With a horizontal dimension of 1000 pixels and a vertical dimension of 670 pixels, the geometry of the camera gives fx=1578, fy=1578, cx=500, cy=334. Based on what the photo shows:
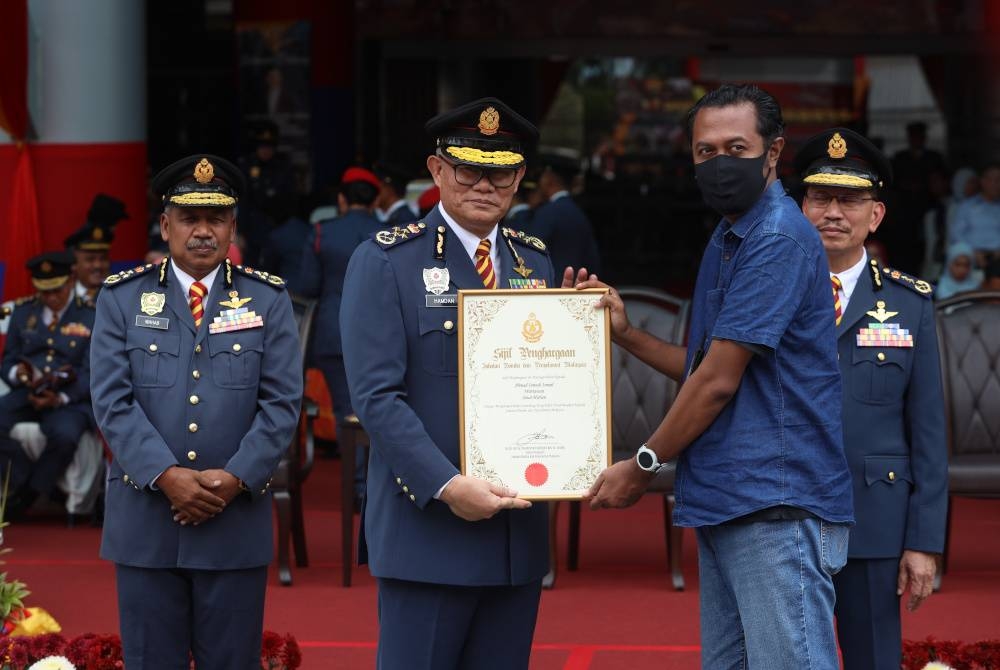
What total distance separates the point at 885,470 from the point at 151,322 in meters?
1.80

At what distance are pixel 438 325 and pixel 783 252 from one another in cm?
73

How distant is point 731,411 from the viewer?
3.13 metres

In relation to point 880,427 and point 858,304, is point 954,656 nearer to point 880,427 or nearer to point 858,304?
point 880,427

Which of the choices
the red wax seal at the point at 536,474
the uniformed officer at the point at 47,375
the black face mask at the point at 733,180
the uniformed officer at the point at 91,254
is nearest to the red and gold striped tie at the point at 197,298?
the red wax seal at the point at 536,474

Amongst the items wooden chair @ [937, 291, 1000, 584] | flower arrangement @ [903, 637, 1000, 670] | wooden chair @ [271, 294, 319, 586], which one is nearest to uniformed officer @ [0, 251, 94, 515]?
wooden chair @ [271, 294, 319, 586]

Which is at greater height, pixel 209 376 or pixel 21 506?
pixel 209 376

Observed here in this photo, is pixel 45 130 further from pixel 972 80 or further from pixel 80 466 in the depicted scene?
pixel 972 80

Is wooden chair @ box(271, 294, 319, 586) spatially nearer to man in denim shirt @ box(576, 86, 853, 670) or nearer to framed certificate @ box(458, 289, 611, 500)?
framed certificate @ box(458, 289, 611, 500)

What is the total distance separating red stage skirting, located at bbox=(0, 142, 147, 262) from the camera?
9.14 meters

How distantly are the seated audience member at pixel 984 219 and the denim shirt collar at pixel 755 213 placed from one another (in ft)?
28.2

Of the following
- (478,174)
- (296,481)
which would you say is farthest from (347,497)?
(478,174)

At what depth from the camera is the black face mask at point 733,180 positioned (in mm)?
3148

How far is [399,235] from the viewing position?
339 cm

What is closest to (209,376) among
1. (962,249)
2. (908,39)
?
(962,249)
